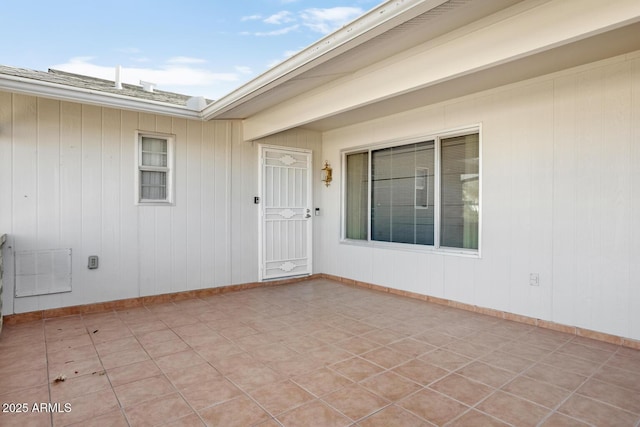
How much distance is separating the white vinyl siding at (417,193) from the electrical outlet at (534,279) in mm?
666

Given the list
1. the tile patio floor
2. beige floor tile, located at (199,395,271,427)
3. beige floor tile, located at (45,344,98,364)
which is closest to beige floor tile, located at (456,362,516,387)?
the tile patio floor

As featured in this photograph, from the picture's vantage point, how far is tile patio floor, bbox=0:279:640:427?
195 cm

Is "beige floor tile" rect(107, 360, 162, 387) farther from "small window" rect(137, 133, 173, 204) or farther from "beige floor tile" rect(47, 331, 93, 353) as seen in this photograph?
"small window" rect(137, 133, 173, 204)

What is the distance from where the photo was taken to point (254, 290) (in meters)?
5.14

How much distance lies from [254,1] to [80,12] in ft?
9.31

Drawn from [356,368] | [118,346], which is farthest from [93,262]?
[356,368]

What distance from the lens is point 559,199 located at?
3346mm

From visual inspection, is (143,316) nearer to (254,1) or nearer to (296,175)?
(296,175)

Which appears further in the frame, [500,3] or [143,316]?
[143,316]

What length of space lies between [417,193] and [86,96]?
3.89 m

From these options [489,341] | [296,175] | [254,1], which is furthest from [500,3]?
[254,1]

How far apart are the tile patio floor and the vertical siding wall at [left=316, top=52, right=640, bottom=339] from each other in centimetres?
35

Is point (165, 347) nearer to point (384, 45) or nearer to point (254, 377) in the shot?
point (254, 377)

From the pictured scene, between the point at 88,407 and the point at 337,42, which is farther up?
the point at 337,42
